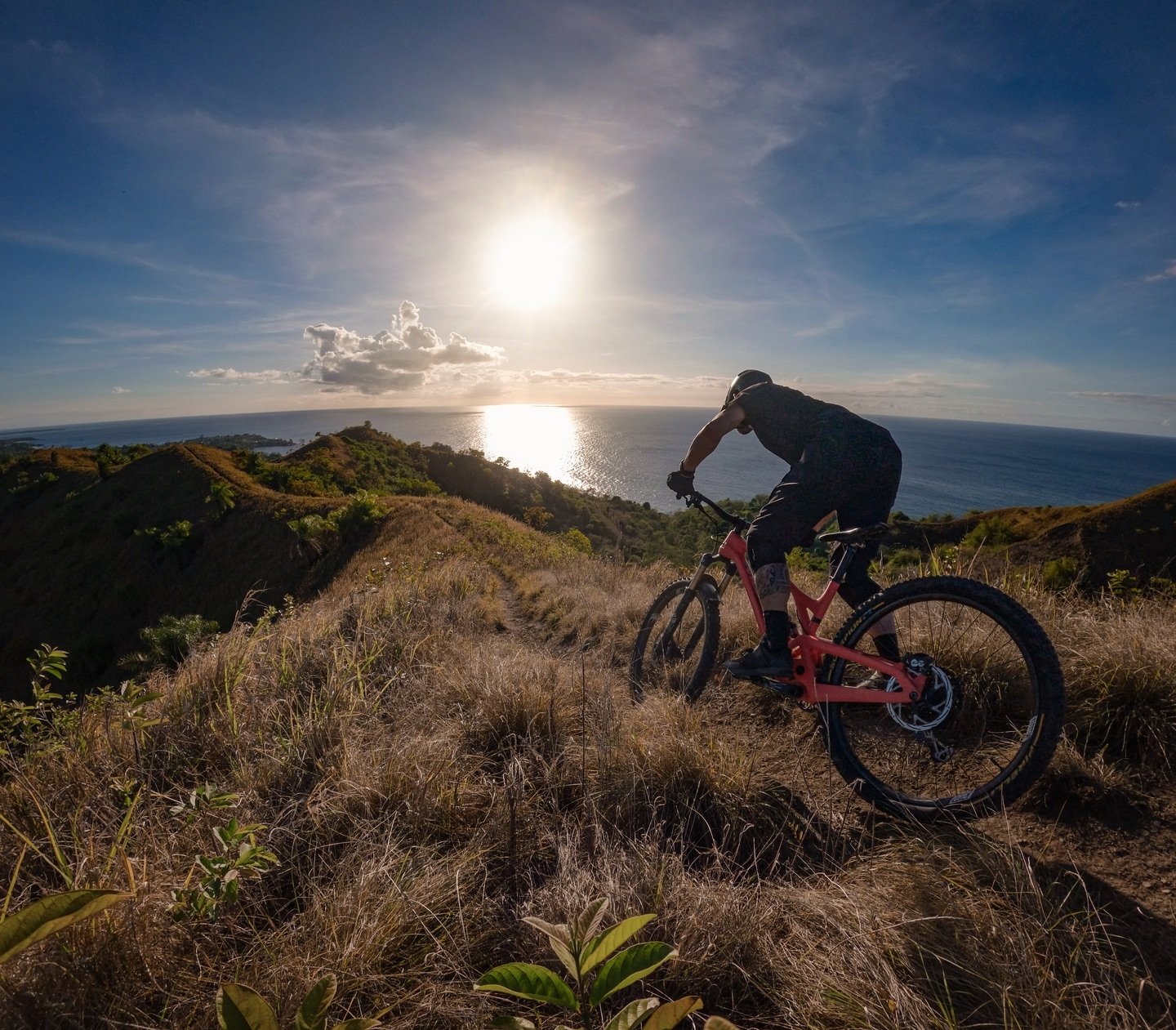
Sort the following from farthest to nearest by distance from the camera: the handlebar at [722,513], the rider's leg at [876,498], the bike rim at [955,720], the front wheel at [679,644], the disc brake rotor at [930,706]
Answer: the front wheel at [679,644], the handlebar at [722,513], the rider's leg at [876,498], the disc brake rotor at [930,706], the bike rim at [955,720]

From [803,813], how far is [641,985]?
1397mm

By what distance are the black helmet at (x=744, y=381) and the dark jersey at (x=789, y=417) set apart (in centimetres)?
18

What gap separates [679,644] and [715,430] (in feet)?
6.69

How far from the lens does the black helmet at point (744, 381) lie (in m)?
3.80

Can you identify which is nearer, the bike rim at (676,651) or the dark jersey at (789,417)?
the dark jersey at (789,417)

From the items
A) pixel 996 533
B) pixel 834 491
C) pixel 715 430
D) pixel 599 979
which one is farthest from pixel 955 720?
pixel 996 533

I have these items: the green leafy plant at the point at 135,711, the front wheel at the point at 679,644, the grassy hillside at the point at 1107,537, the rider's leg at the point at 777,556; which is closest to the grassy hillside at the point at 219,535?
the grassy hillside at the point at 1107,537

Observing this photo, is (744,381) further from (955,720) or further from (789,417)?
(955,720)

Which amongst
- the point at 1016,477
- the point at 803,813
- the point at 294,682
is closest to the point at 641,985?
the point at 803,813

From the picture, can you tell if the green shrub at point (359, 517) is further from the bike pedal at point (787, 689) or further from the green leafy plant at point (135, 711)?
the bike pedal at point (787, 689)

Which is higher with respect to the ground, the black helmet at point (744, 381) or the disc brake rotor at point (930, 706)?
the black helmet at point (744, 381)

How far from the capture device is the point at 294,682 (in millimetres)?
3715

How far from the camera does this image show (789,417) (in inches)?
135

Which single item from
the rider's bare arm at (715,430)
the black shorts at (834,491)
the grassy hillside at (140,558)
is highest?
the rider's bare arm at (715,430)
